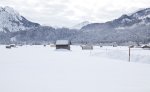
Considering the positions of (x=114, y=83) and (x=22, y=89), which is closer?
(x=22, y=89)

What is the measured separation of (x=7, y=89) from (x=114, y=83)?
536 centimetres

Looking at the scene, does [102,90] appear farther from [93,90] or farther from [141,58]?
[141,58]

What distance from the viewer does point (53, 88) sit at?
472 inches

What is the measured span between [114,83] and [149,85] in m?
1.74

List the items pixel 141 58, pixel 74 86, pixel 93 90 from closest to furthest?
pixel 93 90 < pixel 74 86 < pixel 141 58

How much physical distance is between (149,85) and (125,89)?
5.65 feet

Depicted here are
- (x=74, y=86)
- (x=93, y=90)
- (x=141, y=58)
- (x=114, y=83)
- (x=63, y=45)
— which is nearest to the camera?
(x=93, y=90)

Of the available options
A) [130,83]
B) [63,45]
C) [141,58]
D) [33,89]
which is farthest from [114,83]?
[63,45]

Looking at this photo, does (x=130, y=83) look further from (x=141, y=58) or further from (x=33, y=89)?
(x=141, y=58)

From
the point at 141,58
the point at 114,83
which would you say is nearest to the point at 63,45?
the point at 141,58

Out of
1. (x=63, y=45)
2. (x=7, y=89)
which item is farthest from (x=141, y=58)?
(x=63, y=45)

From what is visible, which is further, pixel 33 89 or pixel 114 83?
pixel 114 83

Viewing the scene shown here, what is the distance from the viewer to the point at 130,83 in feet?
44.8

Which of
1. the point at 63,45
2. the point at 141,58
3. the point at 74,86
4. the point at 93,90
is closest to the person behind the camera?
the point at 93,90
